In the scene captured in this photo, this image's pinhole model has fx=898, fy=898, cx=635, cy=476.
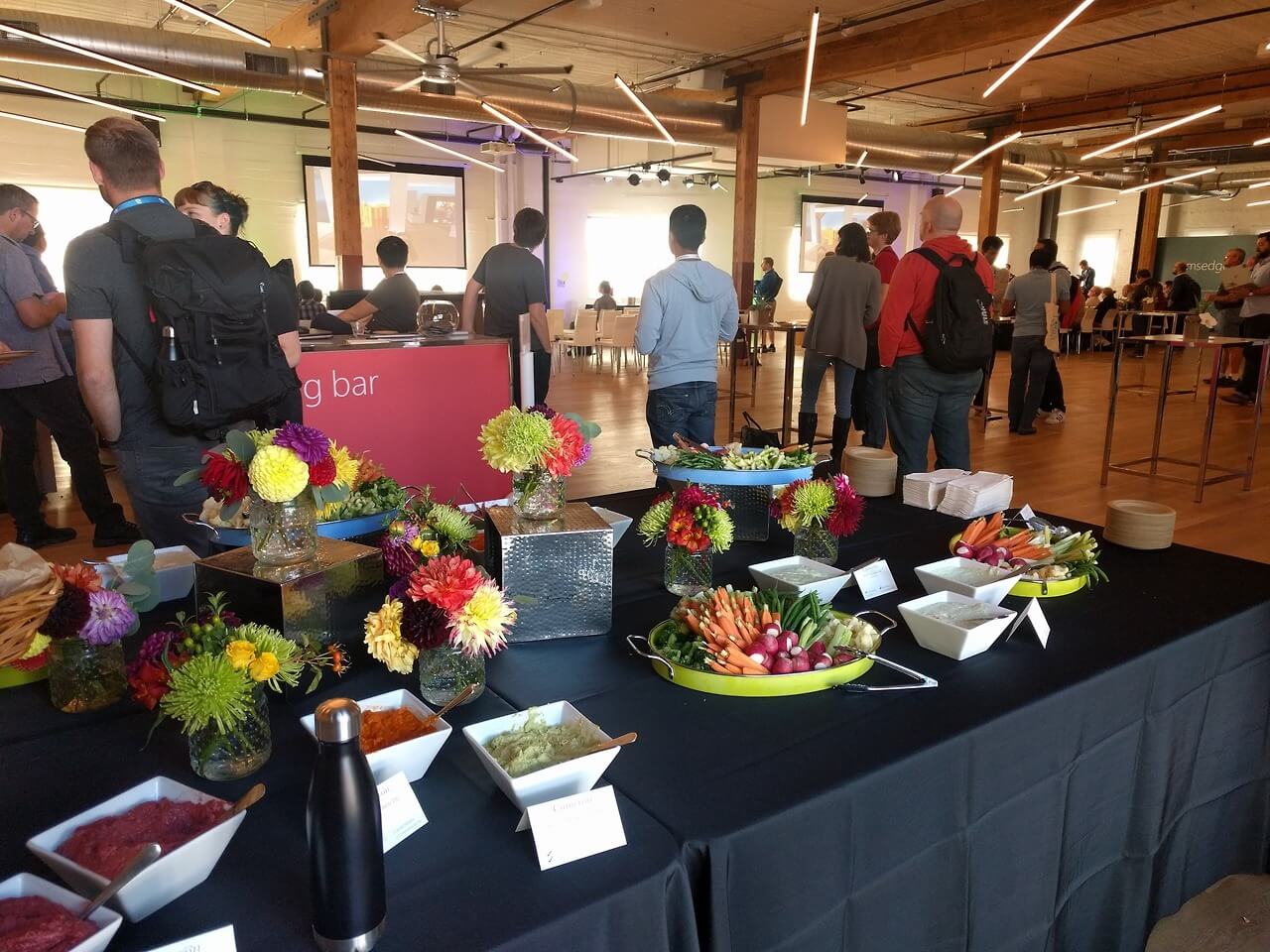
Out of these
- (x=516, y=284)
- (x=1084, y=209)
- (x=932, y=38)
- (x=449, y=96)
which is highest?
(x=932, y=38)

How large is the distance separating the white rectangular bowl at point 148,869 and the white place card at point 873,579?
1130 millimetres

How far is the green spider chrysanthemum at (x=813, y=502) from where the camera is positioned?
69.5 inches

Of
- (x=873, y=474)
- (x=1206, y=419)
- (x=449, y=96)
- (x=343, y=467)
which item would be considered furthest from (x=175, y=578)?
(x=449, y=96)

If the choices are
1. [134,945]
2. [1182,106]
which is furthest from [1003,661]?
[1182,106]

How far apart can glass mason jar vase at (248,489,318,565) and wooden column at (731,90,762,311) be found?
26.6ft

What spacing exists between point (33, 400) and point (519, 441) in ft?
10.7

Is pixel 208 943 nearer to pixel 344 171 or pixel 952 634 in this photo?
pixel 952 634

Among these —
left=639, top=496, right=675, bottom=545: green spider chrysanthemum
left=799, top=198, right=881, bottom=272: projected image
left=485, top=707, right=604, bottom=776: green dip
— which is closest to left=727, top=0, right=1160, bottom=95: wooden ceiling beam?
left=639, top=496, right=675, bottom=545: green spider chrysanthemum

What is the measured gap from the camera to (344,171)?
6.56 metres

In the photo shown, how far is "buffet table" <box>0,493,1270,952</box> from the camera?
0.89m

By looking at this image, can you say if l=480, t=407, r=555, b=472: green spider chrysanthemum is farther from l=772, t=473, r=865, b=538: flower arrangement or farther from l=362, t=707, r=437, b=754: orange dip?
l=772, t=473, r=865, b=538: flower arrangement

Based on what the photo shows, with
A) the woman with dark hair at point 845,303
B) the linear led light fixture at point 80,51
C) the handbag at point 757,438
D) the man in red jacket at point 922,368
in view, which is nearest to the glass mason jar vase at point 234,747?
the handbag at point 757,438

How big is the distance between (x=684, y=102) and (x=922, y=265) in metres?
6.32

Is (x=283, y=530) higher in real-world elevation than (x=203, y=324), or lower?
lower
